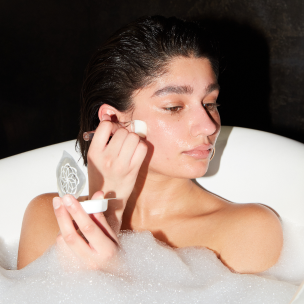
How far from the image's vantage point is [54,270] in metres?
1.19

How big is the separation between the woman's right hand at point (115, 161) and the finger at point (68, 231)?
0.20m

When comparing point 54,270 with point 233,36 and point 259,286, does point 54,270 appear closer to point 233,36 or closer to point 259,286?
point 259,286

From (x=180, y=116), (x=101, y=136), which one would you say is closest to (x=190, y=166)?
(x=180, y=116)

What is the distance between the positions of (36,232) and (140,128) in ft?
1.63

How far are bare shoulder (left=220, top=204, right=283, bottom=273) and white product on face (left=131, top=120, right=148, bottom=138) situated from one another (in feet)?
1.21

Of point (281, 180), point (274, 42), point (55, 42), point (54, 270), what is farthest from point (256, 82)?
point (54, 270)

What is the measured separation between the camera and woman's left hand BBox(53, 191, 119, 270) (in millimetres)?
952

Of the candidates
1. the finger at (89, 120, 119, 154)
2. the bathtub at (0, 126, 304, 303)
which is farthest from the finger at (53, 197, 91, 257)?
the bathtub at (0, 126, 304, 303)

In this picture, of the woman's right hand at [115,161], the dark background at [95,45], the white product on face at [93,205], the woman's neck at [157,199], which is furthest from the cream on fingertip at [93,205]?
the dark background at [95,45]

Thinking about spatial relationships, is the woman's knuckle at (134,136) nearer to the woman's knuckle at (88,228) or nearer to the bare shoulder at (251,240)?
the woman's knuckle at (88,228)

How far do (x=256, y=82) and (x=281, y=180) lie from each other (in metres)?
0.94

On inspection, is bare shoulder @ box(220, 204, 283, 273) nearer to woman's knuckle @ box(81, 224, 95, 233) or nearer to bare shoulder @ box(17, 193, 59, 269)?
woman's knuckle @ box(81, 224, 95, 233)

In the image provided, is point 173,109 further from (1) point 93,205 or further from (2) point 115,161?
(1) point 93,205

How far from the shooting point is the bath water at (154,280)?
1115 millimetres
